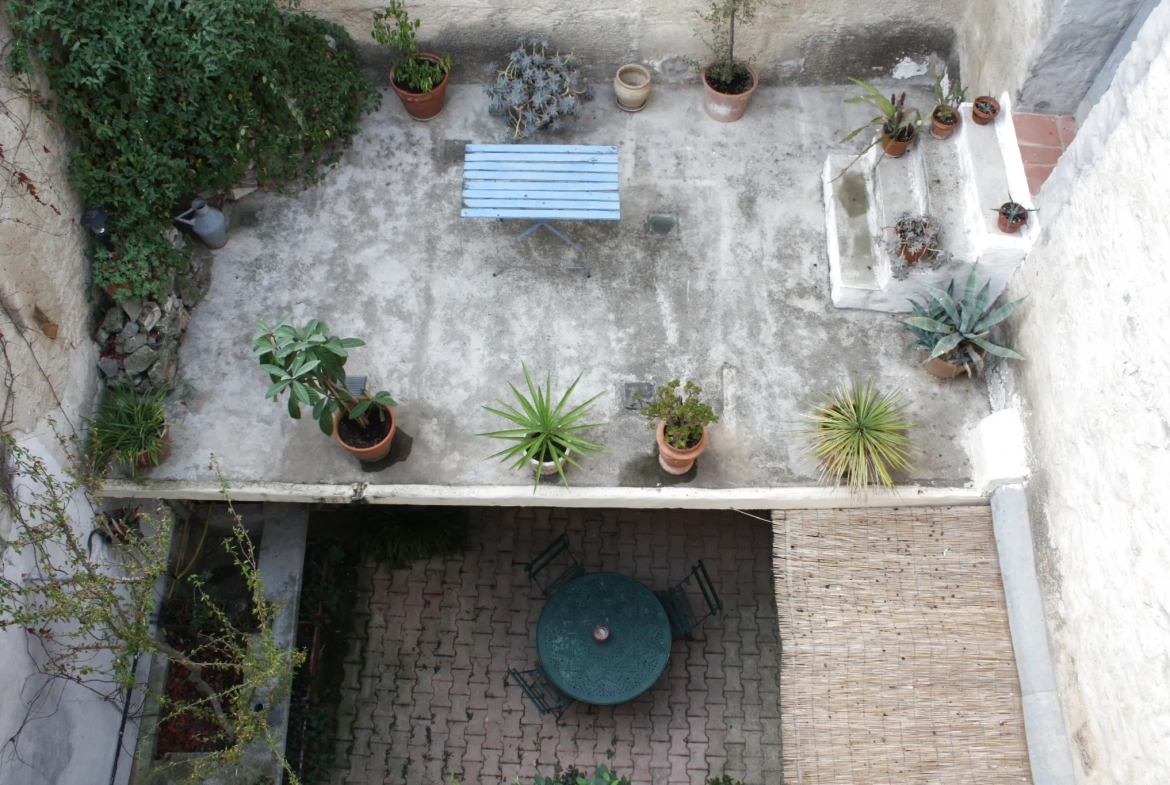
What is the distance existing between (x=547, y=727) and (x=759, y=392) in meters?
3.53

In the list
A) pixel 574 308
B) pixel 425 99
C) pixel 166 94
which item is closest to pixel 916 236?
pixel 574 308

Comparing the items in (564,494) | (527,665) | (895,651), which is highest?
(564,494)

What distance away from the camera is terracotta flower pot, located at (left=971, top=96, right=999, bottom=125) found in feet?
20.2

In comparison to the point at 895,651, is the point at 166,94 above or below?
above

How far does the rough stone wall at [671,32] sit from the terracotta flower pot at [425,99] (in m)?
0.25

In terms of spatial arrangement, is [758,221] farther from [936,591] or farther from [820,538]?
[936,591]

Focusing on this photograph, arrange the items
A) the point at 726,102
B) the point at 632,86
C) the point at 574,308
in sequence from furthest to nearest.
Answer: the point at 632,86
the point at 726,102
the point at 574,308

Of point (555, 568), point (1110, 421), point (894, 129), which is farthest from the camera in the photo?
point (555, 568)

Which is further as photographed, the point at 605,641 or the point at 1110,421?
the point at 605,641

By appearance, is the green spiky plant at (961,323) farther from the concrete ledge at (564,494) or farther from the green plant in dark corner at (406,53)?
the green plant in dark corner at (406,53)

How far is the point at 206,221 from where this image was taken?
6.46 meters

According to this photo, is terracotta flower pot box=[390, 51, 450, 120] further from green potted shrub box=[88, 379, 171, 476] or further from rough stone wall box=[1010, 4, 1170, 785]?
rough stone wall box=[1010, 4, 1170, 785]

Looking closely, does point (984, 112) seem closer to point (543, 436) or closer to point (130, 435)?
point (543, 436)

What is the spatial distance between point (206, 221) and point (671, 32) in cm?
394
